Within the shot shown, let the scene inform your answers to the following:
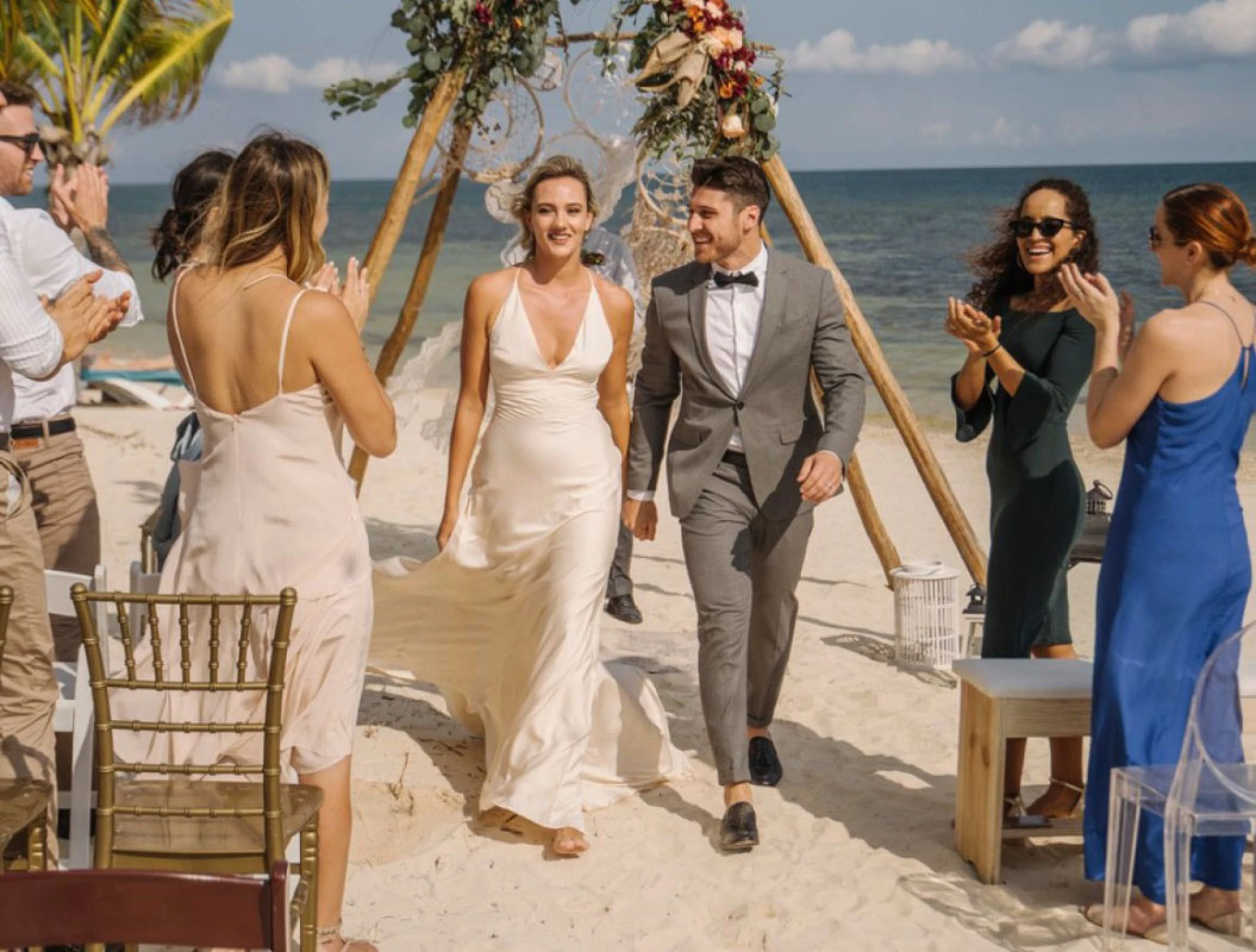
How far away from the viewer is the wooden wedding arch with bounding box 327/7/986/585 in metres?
6.30

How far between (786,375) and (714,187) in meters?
0.67

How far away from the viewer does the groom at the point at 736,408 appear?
490 centimetres

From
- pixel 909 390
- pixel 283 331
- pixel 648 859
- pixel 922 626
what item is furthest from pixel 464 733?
pixel 909 390

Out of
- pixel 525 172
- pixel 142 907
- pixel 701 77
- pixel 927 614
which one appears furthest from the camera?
pixel 927 614

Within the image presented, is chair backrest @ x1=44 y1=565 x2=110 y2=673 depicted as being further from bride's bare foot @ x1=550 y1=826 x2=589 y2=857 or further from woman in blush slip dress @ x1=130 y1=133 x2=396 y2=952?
bride's bare foot @ x1=550 y1=826 x2=589 y2=857

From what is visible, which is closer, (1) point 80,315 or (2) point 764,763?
(1) point 80,315

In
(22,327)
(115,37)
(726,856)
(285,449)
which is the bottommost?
(726,856)

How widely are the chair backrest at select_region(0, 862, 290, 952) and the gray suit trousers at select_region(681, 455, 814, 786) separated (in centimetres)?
292

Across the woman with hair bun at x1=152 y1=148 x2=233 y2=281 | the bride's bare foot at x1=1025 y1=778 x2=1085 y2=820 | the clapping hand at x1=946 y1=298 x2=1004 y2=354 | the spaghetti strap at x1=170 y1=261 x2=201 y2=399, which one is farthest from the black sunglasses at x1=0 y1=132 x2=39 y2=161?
the bride's bare foot at x1=1025 y1=778 x2=1085 y2=820

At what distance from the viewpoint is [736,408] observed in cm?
496

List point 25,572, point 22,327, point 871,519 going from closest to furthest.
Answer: point 25,572
point 22,327
point 871,519

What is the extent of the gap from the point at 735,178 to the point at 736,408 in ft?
2.48

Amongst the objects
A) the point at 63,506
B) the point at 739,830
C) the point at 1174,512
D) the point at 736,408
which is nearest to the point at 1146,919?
the point at 1174,512

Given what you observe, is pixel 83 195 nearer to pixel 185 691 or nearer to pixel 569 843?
pixel 185 691
